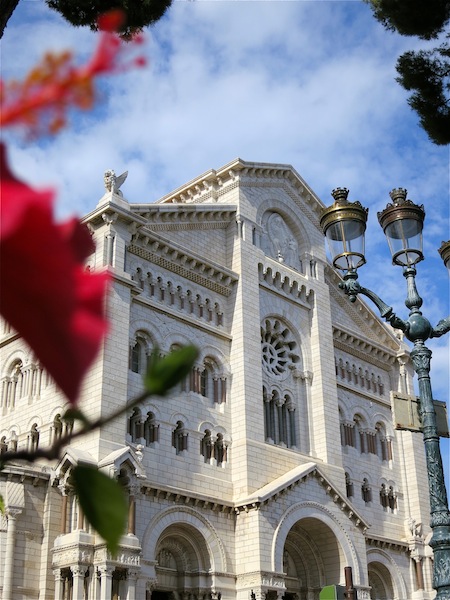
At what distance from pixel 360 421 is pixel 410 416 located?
18.8 m

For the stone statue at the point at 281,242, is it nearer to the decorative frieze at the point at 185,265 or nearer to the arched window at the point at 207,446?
the decorative frieze at the point at 185,265

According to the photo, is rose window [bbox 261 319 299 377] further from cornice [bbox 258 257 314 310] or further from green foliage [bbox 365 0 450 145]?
green foliage [bbox 365 0 450 145]

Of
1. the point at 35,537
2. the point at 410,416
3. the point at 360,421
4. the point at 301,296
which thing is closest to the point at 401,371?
the point at 360,421

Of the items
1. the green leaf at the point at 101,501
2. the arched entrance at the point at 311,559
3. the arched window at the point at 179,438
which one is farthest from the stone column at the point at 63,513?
the green leaf at the point at 101,501

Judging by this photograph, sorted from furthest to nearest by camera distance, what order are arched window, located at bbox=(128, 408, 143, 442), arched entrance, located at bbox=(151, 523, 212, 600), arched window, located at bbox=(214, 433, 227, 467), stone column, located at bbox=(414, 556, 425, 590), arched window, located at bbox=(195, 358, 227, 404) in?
stone column, located at bbox=(414, 556, 425, 590) < arched window, located at bbox=(195, 358, 227, 404) < arched window, located at bbox=(214, 433, 227, 467) < arched window, located at bbox=(128, 408, 143, 442) < arched entrance, located at bbox=(151, 523, 212, 600)

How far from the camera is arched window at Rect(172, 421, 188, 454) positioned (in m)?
21.2

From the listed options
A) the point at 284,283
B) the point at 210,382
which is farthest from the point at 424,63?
the point at 284,283

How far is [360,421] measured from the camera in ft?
92.0

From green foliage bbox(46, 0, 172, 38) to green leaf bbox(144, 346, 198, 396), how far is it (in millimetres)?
7924

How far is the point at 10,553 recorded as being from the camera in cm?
1719

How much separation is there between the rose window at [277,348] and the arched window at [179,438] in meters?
4.41

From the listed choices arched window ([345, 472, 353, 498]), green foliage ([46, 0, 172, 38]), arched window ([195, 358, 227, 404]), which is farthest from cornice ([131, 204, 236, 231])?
A: green foliage ([46, 0, 172, 38])

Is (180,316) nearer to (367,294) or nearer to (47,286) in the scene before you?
(367,294)

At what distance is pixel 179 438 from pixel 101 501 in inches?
810
